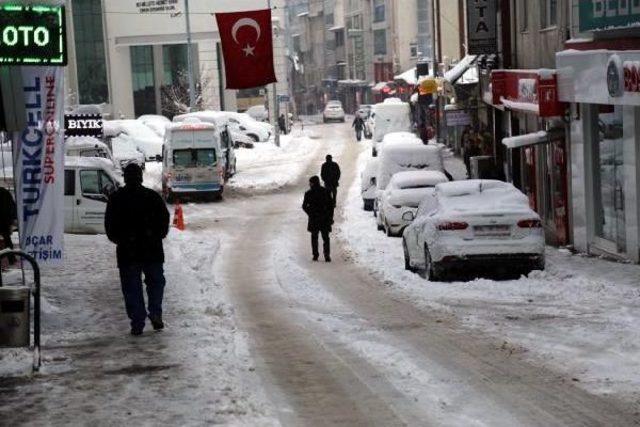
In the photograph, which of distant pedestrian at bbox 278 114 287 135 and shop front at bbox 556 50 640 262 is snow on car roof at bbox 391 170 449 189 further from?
distant pedestrian at bbox 278 114 287 135

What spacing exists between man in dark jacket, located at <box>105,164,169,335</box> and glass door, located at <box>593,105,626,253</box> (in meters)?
9.84

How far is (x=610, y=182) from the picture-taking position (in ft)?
67.0

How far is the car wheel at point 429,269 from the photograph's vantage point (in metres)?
17.4

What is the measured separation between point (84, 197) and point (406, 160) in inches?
325

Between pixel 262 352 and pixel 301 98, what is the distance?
138 meters

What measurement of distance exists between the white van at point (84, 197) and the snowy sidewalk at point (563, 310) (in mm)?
8858

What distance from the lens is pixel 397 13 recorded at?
103 meters

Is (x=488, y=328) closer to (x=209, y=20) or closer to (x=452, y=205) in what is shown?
(x=452, y=205)

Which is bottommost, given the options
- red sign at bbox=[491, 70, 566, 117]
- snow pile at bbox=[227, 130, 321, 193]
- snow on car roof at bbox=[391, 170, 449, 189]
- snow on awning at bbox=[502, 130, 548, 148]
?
snow pile at bbox=[227, 130, 321, 193]

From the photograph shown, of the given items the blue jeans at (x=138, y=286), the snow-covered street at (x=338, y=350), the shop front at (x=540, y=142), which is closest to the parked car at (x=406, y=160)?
the shop front at (x=540, y=142)

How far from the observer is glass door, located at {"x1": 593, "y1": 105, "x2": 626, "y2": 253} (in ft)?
64.7

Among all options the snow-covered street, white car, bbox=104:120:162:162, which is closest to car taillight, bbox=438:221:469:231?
the snow-covered street

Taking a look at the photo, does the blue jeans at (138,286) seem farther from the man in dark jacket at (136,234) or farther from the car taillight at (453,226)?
the car taillight at (453,226)

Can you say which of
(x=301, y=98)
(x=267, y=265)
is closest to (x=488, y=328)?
(x=267, y=265)
